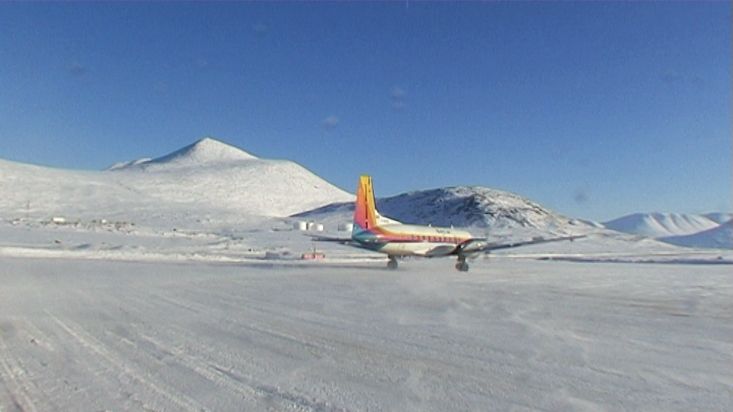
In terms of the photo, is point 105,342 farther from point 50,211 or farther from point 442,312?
point 50,211

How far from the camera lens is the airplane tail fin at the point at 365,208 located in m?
34.8

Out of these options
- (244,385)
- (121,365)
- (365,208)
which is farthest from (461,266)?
(244,385)

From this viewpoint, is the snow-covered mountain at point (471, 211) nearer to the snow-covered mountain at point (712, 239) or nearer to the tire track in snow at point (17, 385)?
the snow-covered mountain at point (712, 239)

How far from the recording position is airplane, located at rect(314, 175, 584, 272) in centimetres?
3378

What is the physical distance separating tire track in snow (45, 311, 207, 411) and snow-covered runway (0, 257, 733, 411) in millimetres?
31

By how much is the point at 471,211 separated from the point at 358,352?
129 meters

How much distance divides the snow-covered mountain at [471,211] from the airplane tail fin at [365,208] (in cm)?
8796

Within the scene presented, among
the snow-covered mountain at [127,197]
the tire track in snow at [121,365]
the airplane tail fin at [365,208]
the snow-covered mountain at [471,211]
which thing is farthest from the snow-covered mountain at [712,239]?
the tire track in snow at [121,365]

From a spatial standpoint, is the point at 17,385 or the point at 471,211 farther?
the point at 471,211

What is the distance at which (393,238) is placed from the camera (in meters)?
34.0

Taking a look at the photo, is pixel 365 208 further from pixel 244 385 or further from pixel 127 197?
pixel 127 197

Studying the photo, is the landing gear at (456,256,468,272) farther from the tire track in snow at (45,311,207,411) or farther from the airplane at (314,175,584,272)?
the tire track in snow at (45,311,207,411)

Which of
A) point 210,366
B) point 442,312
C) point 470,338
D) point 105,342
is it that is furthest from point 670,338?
point 105,342

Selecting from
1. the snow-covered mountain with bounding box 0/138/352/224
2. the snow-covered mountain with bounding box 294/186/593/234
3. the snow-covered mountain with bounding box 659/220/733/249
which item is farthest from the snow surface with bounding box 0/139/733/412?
the snow-covered mountain with bounding box 659/220/733/249
